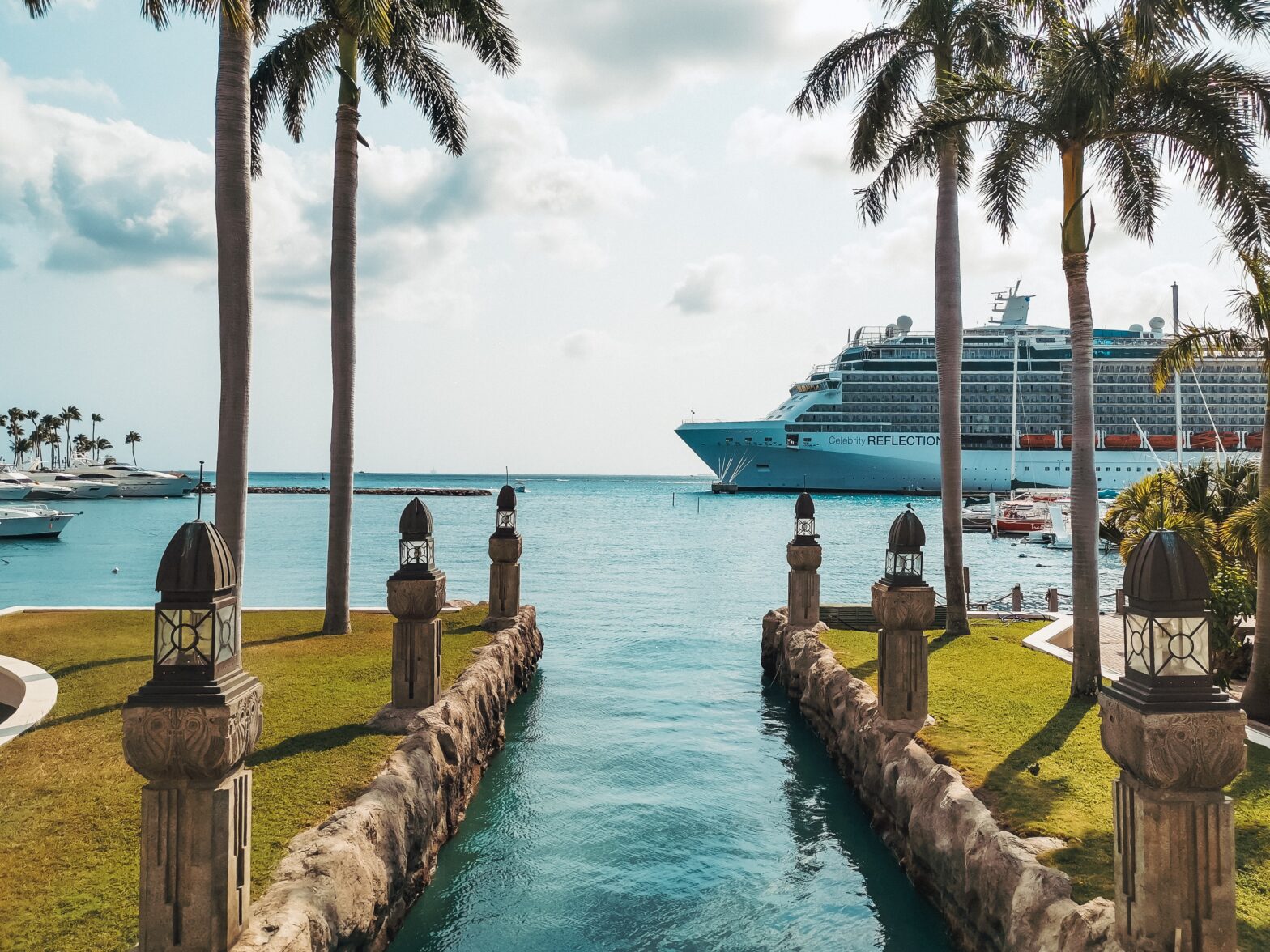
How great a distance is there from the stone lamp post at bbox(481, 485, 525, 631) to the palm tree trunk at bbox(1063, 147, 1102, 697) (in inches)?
300

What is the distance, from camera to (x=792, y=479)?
81.2 metres

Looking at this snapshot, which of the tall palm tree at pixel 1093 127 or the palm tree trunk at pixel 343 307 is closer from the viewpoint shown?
the tall palm tree at pixel 1093 127

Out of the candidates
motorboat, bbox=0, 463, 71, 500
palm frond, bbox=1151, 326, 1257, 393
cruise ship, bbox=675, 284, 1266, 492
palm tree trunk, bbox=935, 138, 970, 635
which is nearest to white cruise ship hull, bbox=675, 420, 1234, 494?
cruise ship, bbox=675, 284, 1266, 492

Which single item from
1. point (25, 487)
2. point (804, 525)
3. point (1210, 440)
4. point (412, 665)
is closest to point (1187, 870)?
point (412, 665)

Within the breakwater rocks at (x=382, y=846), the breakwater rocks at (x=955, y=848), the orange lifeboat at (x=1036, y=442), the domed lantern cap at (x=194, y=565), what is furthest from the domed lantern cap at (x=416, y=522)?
the orange lifeboat at (x=1036, y=442)

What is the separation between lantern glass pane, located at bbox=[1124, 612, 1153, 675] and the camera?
11.8 ft

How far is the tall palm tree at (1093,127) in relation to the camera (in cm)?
816

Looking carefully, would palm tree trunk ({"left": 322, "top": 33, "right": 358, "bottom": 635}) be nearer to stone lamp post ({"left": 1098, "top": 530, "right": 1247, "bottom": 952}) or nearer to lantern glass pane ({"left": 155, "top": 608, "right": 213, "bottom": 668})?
lantern glass pane ({"left": 155, "top": 608, "right": 213, "bottom": 668})

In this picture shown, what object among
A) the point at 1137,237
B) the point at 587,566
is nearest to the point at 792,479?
the point at 587,566

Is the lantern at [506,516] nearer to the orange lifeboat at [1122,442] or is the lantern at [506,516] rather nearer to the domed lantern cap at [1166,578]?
the domed lantern cap at [1166,578]

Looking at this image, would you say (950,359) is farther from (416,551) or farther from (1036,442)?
(1036,442)

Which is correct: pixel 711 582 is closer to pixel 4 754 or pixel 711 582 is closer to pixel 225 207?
pixel 225 207

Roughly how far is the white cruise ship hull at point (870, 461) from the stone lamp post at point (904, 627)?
6779 centimetres

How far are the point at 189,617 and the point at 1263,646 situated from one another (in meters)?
9.59
